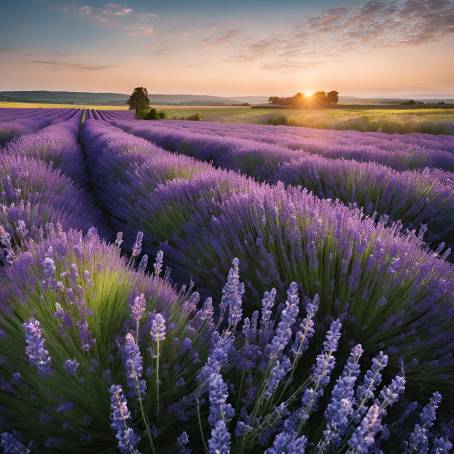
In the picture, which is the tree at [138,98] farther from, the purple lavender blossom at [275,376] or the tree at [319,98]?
the purple lavender blossom at [275,376]

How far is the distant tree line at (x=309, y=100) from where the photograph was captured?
6938 centimetres

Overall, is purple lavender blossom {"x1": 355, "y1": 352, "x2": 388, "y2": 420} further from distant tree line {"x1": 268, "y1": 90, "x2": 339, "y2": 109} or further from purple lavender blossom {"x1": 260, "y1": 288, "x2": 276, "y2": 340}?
distant tree line {"x1": 268, "y1": 90, "x2": 339, "y2": 109}

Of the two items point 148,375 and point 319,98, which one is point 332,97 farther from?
point 148,375

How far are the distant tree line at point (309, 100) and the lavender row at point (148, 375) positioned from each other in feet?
231

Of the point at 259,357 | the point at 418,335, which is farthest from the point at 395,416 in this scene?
the point at 259,357

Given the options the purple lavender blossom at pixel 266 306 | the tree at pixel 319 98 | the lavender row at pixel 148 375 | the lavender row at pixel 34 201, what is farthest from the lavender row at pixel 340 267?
the tree at pixel 319 98

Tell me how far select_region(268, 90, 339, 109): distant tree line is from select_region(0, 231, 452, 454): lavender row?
70530mm

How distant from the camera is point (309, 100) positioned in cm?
7081

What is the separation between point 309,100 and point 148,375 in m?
74.9

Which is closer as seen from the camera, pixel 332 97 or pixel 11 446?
pixel 11 446

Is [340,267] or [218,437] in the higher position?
[218,437]

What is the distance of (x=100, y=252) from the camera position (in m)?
1.56

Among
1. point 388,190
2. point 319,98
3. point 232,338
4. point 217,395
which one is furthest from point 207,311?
point 319,98

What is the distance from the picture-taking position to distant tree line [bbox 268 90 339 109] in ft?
228
